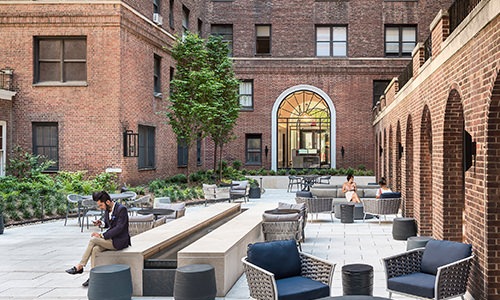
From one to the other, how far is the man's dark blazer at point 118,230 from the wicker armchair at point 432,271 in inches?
166

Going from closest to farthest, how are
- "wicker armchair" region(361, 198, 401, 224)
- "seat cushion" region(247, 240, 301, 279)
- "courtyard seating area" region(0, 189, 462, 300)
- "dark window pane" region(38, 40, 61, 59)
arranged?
"seat cushion" region(247, 240, 301, 279)
"courtyard seating area" region(0, 189, 462, 300)
"wicker armchair" region(361, 198, 401, 224)
"dark window pane" region(38, 40, 61, 59)

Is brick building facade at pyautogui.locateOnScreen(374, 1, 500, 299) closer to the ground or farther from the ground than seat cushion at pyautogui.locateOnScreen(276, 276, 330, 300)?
farther from the ground

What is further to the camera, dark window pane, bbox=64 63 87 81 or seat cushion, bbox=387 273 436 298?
dark window pane, bbox=64 63 87 81

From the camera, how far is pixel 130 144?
22594 millimetres

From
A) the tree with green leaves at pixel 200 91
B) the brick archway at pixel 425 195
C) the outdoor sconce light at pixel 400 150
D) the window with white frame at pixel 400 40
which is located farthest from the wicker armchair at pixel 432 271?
the window with white frame at pixel 400 40

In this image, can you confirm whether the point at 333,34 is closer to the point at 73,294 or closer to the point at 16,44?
the point at 16,44

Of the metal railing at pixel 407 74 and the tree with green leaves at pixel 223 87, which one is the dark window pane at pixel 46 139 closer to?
the tree with green leaves at pixel 223 87

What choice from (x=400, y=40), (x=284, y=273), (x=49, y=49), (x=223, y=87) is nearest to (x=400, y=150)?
(x=284, y=273)

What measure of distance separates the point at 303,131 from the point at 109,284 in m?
29.4

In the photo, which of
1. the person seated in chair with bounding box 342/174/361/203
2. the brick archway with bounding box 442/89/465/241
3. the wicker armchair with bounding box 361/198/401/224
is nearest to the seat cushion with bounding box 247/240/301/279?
the brick archway with bounding box 442/89/465/241

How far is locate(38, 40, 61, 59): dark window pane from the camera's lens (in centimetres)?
2211

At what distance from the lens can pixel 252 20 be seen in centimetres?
3581

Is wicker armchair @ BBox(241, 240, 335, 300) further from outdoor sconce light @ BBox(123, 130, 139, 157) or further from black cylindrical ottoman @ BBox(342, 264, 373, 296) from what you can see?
Result: outdoor sconce light @ BBox(123, 130, 139, 157)

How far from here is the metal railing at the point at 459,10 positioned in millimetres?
8583
